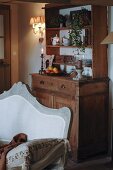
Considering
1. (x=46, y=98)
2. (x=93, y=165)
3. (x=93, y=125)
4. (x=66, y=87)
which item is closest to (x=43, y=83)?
(x=46, y=98)

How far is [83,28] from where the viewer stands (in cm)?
475

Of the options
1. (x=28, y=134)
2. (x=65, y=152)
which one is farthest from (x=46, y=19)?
(x=65, y=152)

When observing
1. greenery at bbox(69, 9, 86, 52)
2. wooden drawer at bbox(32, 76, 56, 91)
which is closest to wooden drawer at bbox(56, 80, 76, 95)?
wooden drawer at bbox(32, 76, 56, 91)

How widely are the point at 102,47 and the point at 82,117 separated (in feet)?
3.10

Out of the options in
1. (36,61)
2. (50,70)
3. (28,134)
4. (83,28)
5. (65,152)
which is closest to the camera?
(65,152)

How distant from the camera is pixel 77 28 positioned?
187 inches

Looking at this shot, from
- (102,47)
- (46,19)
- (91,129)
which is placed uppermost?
(46,19)

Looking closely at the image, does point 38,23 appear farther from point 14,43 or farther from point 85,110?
point 85,110

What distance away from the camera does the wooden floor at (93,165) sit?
4.29 metres

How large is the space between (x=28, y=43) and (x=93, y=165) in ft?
9.71

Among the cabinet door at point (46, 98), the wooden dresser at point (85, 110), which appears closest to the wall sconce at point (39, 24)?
the cabinet door at point (46, 98)

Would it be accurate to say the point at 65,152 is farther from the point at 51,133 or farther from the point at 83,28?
the point at 83,28

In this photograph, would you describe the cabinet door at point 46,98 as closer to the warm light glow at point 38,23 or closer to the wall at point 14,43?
Result: the warm light glow at point 38,23

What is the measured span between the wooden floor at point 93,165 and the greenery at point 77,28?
1.49 meters
